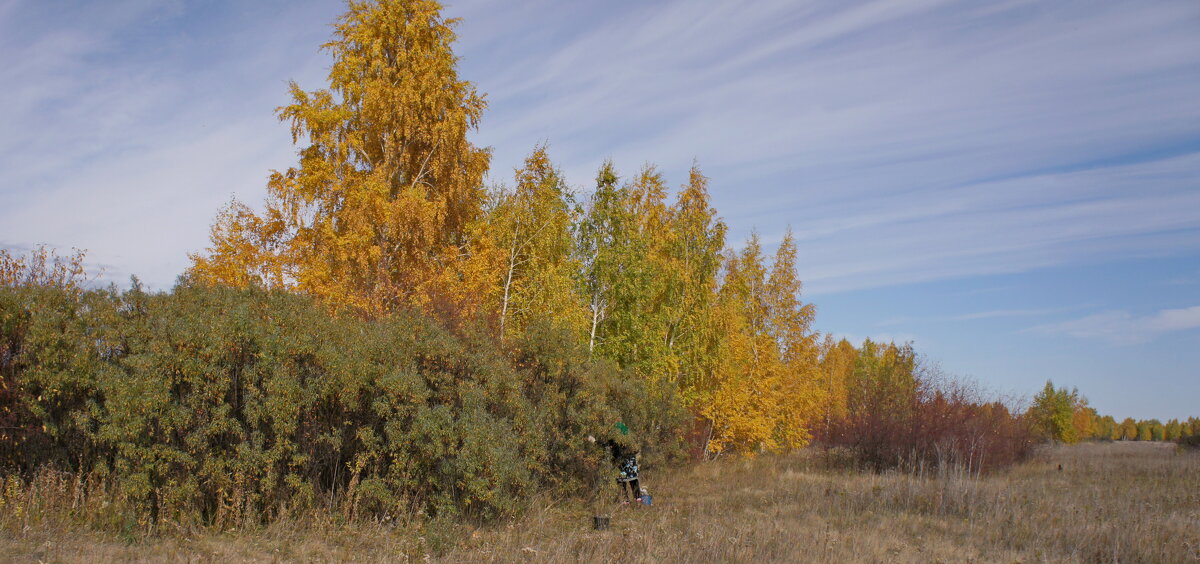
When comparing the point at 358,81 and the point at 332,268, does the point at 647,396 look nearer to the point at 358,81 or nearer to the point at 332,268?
the point at 332,268

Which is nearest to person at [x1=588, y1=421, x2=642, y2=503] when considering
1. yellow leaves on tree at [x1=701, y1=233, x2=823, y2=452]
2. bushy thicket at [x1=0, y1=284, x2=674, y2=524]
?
bushy thicket at [x1=0, y1=284, x2=674, y2=524]

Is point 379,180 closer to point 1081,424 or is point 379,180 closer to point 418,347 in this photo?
point 418,347

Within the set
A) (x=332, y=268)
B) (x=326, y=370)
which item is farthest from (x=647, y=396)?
(x=332, y=268)

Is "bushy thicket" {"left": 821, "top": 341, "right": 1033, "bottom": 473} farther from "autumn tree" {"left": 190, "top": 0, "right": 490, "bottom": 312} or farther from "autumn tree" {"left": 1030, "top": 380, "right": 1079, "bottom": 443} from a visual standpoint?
"autumn tree" {"left": 1030, "top": 380, "right": 1079, "bottom": 443}

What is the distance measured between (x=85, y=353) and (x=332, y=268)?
933 cm

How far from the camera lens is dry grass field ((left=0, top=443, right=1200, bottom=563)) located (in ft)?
27.5

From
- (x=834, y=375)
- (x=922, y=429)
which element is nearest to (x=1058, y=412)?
(x=834, y=375)

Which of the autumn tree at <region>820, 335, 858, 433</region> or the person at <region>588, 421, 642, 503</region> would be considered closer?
the person at <region>588, 421, 642, 503</region>

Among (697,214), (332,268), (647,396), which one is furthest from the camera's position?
(697,214)

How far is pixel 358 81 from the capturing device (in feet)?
64.7

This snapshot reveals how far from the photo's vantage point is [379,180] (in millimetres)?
18547

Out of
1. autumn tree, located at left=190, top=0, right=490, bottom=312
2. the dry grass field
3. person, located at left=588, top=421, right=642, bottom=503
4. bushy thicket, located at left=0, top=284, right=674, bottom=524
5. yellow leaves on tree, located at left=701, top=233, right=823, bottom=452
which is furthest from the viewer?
yellow leaves on tree, located at left=701, top=233, right=823, bottom=452

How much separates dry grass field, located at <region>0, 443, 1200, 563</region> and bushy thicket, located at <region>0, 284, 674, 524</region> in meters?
0.49

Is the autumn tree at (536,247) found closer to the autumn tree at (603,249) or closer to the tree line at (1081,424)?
the autumn tree at (603,249)
